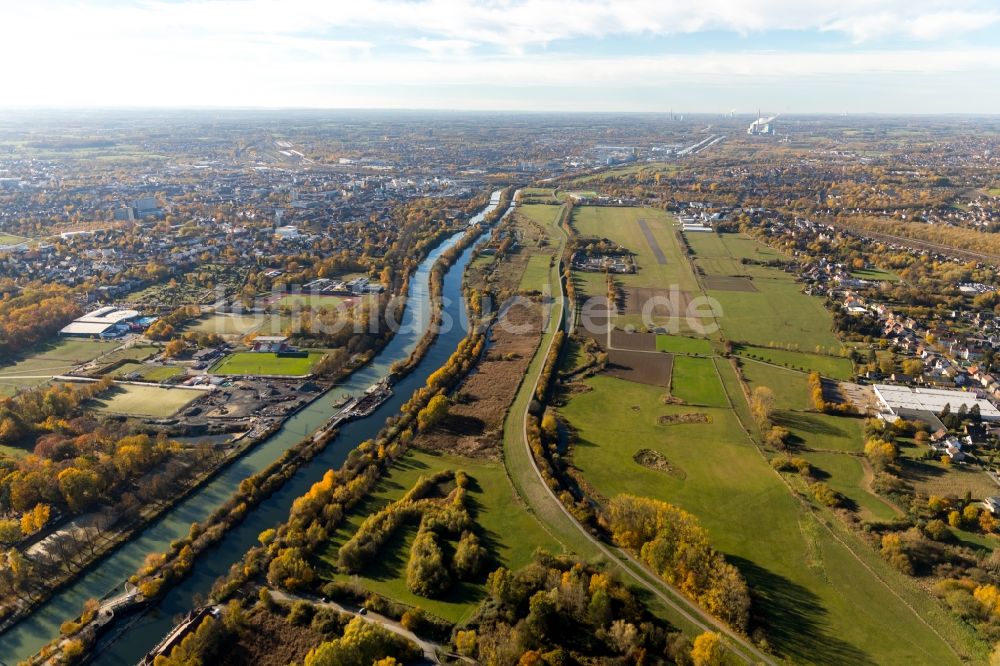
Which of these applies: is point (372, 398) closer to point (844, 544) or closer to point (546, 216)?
point (844, 544)

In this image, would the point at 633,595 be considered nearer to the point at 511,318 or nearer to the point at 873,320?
the point at 511,318

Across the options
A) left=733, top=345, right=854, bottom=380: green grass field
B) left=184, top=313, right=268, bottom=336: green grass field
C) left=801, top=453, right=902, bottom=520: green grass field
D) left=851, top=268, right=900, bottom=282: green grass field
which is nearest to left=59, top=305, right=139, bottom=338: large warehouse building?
left=184, top=313, right=268, bottom=336: green grass field

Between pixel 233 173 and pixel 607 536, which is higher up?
pixel 233 173

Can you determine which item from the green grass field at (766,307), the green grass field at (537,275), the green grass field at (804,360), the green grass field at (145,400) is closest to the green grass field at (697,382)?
the green grass field at (804,360)

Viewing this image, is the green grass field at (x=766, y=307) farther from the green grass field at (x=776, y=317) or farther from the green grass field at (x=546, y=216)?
the green grass field at (x=546, y=216)

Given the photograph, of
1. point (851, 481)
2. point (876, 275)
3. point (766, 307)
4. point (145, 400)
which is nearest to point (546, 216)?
point (766, 307)

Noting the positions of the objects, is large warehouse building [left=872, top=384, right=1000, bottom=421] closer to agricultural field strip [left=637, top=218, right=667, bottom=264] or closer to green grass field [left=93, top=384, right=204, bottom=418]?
agricultural field strip [left=637, top=218, right=667, bottom=264]

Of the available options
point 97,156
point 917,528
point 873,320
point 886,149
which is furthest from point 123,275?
point 886,149
